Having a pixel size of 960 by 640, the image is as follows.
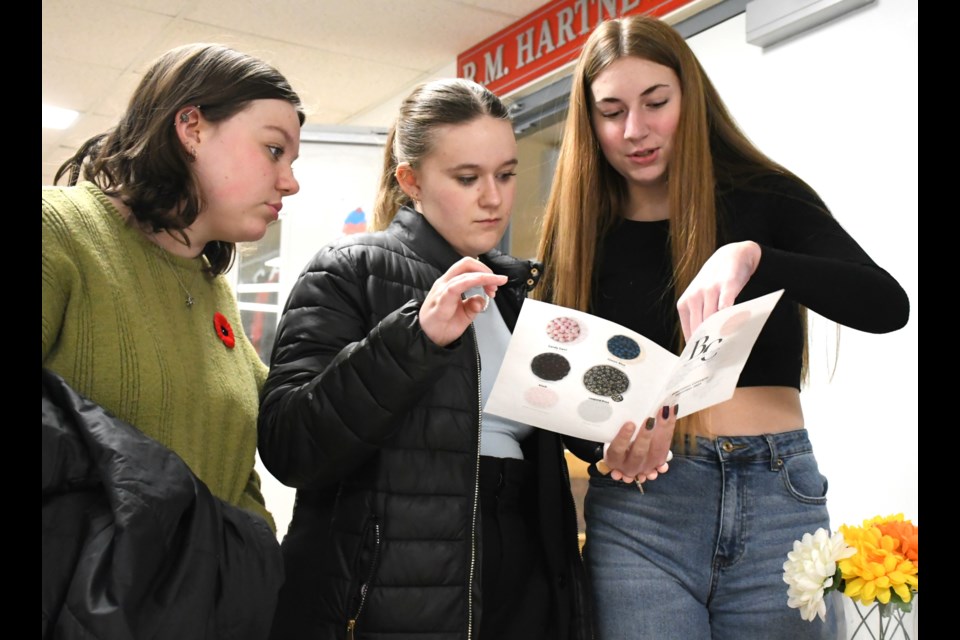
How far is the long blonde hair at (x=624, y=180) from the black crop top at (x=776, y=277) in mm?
28

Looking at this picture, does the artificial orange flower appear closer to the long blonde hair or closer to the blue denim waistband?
the blue denim waistband

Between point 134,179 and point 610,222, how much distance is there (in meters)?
0.81

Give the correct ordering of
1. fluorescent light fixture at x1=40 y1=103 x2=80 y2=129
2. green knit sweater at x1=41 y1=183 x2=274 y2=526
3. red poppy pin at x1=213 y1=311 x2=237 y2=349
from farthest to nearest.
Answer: fluorescent light fixture at x1=40 y1=103 x2=80 y2=129, red poppy pin at x1=213 y1=311 x2=237 y2=349, green knit sweater at x1=41 y1=183 x2=274 y2=526

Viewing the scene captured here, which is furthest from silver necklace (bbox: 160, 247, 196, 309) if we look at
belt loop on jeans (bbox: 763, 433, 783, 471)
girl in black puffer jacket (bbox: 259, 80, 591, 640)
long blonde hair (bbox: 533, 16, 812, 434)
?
belt loop on jeans (bbox: 763, 433, 783, 471)

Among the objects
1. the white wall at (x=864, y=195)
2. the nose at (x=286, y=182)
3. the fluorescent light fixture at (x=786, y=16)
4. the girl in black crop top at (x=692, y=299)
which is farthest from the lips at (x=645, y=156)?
the fluorescent light fixture at (x=786, y=16)

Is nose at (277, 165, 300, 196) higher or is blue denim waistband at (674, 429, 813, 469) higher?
nose at (277, 165, 300, 196)

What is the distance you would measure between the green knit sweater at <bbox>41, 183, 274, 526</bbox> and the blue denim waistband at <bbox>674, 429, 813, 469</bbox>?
0.70 meters

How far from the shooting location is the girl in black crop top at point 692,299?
4.40 ft

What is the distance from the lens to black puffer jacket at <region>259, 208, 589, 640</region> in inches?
47.5

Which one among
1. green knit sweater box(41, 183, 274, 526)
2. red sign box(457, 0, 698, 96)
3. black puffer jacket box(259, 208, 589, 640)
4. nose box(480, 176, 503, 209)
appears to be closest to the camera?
green knit sweater box(41, 183, 274, 526)

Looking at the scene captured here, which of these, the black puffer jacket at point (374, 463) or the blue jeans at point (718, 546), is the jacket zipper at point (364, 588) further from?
the blue jeans at point (718, 546)

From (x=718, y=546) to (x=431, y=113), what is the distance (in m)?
0.85

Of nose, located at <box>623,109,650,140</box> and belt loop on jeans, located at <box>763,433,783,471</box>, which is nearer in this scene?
belt loop on jeans, located at <box>763,433,783,471</box>

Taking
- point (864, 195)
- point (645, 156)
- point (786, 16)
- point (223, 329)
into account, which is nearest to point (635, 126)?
point (645, 156)
